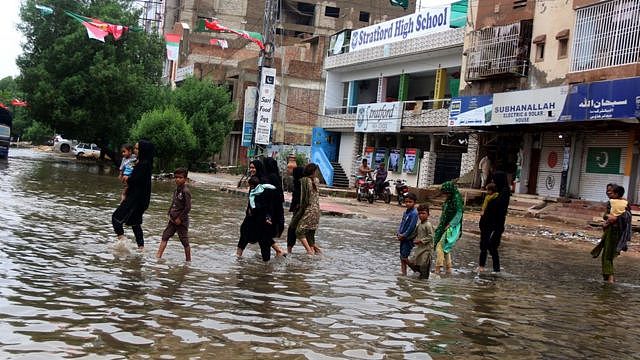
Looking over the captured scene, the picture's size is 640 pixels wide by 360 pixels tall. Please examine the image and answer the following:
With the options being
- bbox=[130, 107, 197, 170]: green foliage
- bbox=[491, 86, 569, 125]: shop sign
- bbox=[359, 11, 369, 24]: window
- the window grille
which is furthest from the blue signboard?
bbox=[359, 11, 369, 24]: window

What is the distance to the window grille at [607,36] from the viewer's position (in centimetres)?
2139

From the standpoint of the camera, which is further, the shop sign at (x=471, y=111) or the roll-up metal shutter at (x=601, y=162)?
the shop sign at (x=471, y=111)

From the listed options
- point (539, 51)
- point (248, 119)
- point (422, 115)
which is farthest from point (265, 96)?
point (539, 51)

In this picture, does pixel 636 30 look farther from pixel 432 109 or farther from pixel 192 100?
pixel 192 100

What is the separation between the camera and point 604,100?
21250mm

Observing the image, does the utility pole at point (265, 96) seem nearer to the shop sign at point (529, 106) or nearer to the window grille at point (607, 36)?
the shop sign at point (529, 106)

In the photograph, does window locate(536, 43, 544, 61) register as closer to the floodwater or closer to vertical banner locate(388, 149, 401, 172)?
vertical banner locate(388, 149, 401, 172)

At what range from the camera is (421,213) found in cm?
978

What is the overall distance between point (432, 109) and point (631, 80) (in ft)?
42.6

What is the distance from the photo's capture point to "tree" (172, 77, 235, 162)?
38.8 meters

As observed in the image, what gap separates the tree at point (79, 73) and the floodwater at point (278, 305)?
28389 mm

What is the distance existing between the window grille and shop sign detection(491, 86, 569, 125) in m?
1.42

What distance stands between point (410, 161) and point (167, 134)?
12497mm

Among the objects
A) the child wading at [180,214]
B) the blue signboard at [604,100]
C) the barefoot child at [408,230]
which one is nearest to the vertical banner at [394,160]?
the blue signboard at [604,100]
